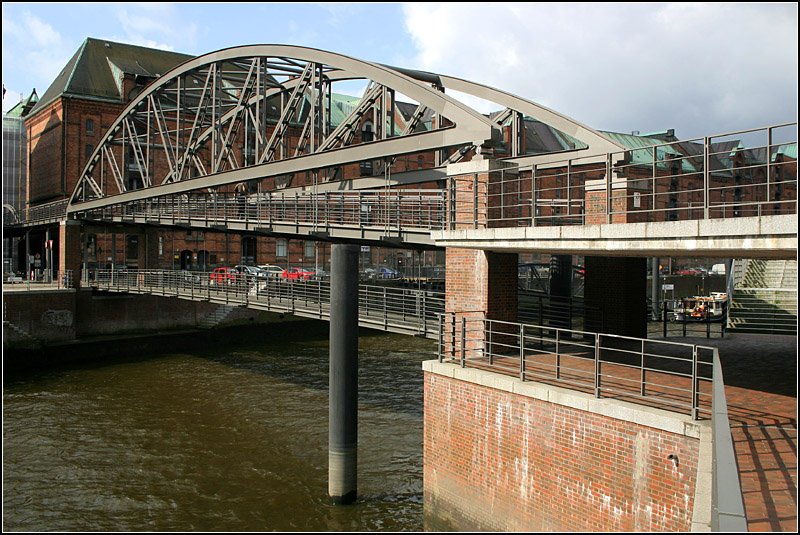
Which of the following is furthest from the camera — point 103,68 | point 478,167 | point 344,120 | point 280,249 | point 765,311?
point 280,249

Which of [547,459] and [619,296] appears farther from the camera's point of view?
[619,296]

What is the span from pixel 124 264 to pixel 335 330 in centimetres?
3940

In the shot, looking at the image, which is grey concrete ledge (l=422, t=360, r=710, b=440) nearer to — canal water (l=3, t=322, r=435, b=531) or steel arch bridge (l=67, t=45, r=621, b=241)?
canal water (l=3, t=322, r=435, b=531)

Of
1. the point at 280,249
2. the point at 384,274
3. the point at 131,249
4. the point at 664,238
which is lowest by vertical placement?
the point at 384,274

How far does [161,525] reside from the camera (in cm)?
1252

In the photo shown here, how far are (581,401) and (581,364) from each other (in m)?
3.08

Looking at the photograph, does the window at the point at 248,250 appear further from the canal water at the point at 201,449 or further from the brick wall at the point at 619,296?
the brick wall at the point at 619,296

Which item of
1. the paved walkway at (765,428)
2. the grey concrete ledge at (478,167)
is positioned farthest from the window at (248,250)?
the paved walkway at (765,428)

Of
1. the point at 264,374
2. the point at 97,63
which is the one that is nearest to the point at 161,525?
the point at 264,374

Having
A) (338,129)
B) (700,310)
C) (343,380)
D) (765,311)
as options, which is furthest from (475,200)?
(700,310)

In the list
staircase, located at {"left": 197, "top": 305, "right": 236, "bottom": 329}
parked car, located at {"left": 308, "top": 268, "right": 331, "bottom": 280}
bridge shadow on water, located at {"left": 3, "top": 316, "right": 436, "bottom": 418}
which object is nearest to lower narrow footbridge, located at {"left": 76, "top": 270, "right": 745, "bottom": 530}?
bridge shadow on water, located at {"left": 3, "top": 316, "right": 436, "bottom": 418}

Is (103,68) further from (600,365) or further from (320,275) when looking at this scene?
(600,365)

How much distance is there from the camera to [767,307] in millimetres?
19328

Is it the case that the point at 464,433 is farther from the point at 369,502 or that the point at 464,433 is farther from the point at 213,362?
the point at 213,362
